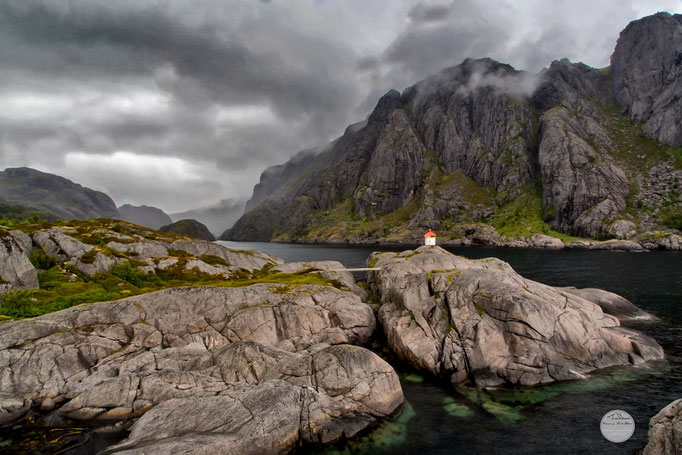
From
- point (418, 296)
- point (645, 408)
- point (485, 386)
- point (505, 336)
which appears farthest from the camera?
point (418, 296)

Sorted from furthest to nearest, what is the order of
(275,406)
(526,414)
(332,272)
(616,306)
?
(332,272), (616,306), (526,414), (275,406)

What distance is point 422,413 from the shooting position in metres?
23.8

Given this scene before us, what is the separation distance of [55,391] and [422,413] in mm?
27969

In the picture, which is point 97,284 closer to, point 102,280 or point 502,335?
point 102,280

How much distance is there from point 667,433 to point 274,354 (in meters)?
24.1

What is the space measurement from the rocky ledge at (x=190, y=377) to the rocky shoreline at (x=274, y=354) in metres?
0.09

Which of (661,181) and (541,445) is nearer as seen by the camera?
(541,445)

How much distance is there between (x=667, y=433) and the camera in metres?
14.4

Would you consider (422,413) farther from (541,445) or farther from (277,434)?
(277,434)

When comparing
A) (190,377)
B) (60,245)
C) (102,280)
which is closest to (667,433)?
(190,377)

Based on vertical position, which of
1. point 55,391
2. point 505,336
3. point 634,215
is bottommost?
point 55,391

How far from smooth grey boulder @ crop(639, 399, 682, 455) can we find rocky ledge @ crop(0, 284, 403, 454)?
14.6m

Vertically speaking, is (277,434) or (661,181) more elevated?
(661,181)

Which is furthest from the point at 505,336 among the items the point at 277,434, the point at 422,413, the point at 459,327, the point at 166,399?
the point at 166,399
